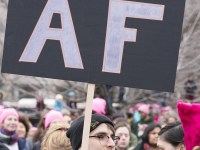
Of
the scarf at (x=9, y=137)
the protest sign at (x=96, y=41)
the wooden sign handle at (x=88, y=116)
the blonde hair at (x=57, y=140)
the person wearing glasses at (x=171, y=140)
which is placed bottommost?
the scarf at (x=9, y=137)

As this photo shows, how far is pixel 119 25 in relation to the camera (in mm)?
7391

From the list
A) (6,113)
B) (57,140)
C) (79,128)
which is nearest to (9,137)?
(6,113)

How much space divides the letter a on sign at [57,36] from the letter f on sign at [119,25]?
24 centimetres

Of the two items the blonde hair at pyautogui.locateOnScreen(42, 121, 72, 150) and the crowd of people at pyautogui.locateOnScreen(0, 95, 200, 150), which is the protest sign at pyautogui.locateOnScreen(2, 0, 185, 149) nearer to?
the crowd of people at pyautogui.locateOnScreen(0, 95, 200, 150)

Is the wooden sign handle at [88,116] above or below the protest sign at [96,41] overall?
below

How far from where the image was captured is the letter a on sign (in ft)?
24.4

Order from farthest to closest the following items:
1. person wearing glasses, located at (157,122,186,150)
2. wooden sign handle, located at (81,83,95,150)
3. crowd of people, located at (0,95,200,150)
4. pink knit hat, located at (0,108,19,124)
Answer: pink knit hat, located at (0,108,19,124) < person wearing glasses, located at (157,122,186,150) < wooden sign handle, located at (81,83,95,150) < crowd of people, located at (0,95,200,150)

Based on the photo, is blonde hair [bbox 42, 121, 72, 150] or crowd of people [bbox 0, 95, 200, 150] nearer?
crowd of people [bbox 0, 95, 200, 150]

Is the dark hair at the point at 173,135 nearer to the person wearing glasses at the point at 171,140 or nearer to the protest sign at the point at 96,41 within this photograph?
the person wearing glasses at the point at 171,140

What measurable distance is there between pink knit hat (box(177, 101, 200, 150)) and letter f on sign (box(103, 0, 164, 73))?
0.72m

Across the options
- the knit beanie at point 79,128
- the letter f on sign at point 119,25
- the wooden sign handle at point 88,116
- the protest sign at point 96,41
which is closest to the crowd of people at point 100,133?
the knit beanie at point 79,128

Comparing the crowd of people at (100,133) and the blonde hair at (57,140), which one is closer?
the crowd of people at (100,133)

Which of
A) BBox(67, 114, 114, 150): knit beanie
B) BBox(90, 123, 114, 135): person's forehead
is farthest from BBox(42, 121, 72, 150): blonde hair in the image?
BBox(90, 123, 114, 135): person's forehead

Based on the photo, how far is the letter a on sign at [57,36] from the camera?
293 inches
